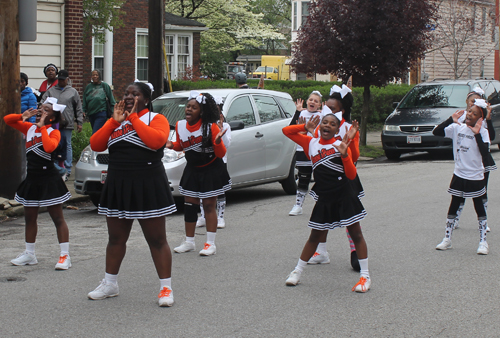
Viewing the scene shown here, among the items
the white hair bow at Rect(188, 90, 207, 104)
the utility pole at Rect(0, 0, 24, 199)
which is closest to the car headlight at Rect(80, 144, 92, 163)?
the utility pole at Rect(0, 0, 24, 199)

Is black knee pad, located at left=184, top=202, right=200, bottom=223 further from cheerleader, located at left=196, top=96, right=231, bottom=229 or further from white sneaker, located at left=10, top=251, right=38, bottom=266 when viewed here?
white sneaker, located at left=10, top=251, right=38, bottom=266

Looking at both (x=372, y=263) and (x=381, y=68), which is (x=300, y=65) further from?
(x=372, y=263)

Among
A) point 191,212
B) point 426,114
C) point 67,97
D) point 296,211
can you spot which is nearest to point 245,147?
point 296,211

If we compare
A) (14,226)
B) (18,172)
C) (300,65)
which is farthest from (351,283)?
(300,65)

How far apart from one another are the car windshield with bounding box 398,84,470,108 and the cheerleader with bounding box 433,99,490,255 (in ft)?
31.5

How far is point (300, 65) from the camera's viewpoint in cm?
1909

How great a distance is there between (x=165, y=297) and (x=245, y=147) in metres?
5.01

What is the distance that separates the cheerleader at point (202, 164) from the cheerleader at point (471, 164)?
247 centimetres

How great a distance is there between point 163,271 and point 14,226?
160 inches

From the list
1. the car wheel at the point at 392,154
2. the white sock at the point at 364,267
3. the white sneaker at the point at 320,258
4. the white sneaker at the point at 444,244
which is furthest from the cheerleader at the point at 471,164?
the car wheel at the point at 392,154

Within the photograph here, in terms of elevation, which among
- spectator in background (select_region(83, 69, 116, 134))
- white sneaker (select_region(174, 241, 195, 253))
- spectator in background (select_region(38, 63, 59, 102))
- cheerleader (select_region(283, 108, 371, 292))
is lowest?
white sneaker (select_region(174, 241, 195, 253))

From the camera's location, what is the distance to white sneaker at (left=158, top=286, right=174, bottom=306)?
16.9 feet

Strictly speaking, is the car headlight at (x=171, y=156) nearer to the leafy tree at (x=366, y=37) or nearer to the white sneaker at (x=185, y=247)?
the white sneaker at (x=185, y=247)

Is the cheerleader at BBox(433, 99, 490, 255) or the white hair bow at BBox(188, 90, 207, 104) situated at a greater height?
the white hair bow at BBox(188, 90, 207, 104)
